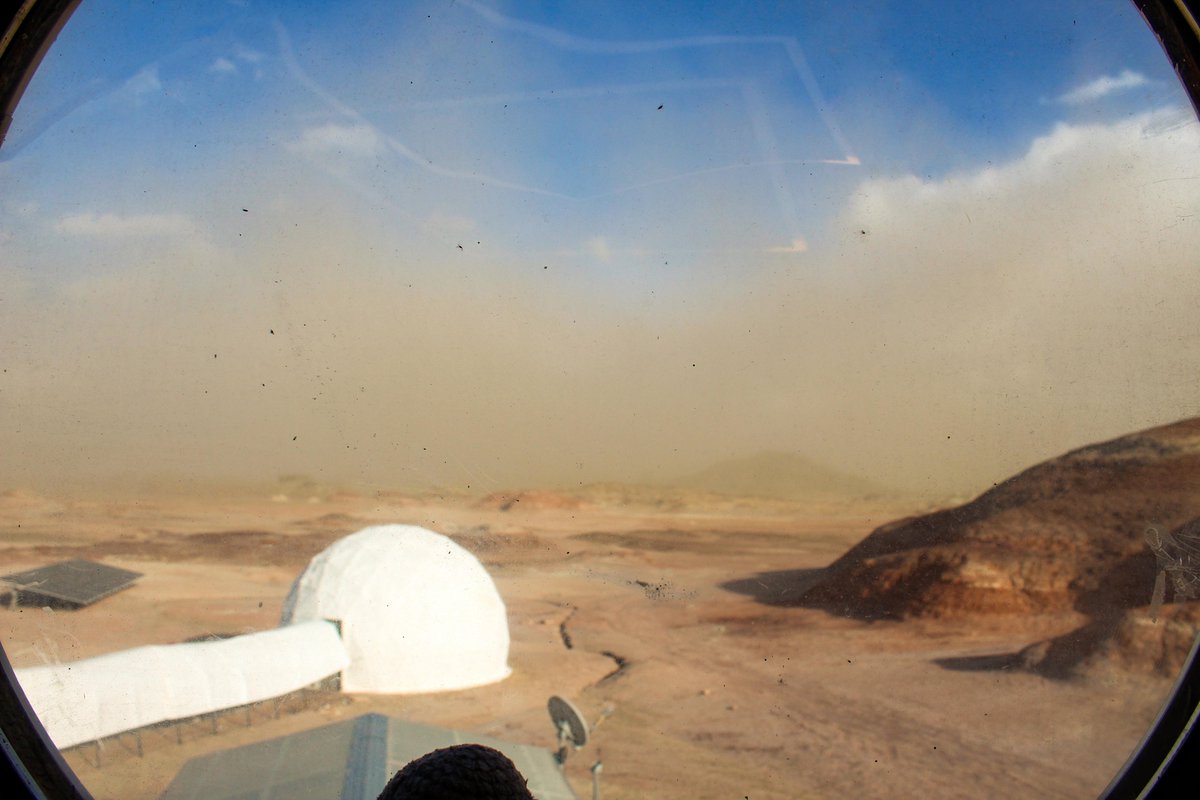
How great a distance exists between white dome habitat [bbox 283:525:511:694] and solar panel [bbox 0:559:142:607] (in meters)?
0.35

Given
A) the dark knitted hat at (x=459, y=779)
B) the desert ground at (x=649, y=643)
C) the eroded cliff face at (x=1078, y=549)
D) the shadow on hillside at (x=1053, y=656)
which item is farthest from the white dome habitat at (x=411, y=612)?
the shadow on hillside at (x=1053, y=656)

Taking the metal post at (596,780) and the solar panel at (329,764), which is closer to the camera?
the solar panel at (329,764)

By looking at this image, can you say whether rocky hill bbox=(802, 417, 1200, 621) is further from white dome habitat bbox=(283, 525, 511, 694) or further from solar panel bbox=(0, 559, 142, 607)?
solar panel bbox=(0, 559, 142, 607)

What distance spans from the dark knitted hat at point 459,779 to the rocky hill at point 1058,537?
71 centimetres

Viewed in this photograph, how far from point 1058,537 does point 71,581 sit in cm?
187

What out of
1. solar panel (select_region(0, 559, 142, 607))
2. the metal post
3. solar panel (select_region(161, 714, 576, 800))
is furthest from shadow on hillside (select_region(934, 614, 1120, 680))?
solar panel (select_region(0, 559, 142, 607))

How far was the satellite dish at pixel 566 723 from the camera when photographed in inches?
57.3

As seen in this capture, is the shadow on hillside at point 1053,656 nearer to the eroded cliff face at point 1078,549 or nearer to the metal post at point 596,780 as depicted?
the eroded cliff face at point 1078,549

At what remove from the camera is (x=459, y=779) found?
965mm

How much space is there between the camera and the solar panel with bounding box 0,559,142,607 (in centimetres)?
148

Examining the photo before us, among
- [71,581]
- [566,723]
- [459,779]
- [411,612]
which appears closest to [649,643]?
[566,723]

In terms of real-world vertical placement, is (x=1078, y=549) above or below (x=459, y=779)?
above

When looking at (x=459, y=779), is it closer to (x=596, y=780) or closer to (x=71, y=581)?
(x=596, y=780)

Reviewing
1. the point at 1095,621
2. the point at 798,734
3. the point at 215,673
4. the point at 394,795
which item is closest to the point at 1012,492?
the point at 1095,621
